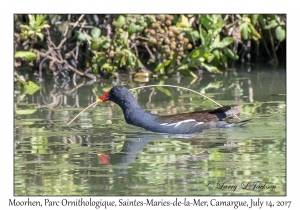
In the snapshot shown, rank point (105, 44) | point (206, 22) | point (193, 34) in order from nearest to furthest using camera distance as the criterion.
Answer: point (105, 44) < point (206, 22) < point (193, 34)

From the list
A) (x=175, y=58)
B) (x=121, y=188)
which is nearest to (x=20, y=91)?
(x=175, y=58)

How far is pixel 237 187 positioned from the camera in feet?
21.9

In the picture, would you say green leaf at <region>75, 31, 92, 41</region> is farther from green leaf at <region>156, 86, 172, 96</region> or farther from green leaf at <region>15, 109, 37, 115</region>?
green leaf at <region>15, 109, 37, 115</region>

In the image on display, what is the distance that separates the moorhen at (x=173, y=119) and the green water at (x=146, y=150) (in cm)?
10

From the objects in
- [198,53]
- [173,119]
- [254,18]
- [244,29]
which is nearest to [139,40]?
[198,53]

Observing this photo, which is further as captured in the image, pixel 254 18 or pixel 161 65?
pixel 254 18

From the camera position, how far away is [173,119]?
9.09 meters

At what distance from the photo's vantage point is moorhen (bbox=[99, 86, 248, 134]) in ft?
29.7

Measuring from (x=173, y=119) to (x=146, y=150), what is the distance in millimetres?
992

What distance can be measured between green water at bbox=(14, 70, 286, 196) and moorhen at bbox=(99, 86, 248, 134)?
3.9 inches

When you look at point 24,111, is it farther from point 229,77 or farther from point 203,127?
point 229,77

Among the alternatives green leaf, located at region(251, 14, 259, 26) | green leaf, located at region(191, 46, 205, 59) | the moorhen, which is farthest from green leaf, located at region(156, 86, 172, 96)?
the moorhen

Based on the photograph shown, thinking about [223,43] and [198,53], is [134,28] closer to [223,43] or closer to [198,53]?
[198,53]

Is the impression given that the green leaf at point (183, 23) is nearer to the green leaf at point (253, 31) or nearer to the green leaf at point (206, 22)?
the green leaf at point (206, 22)
